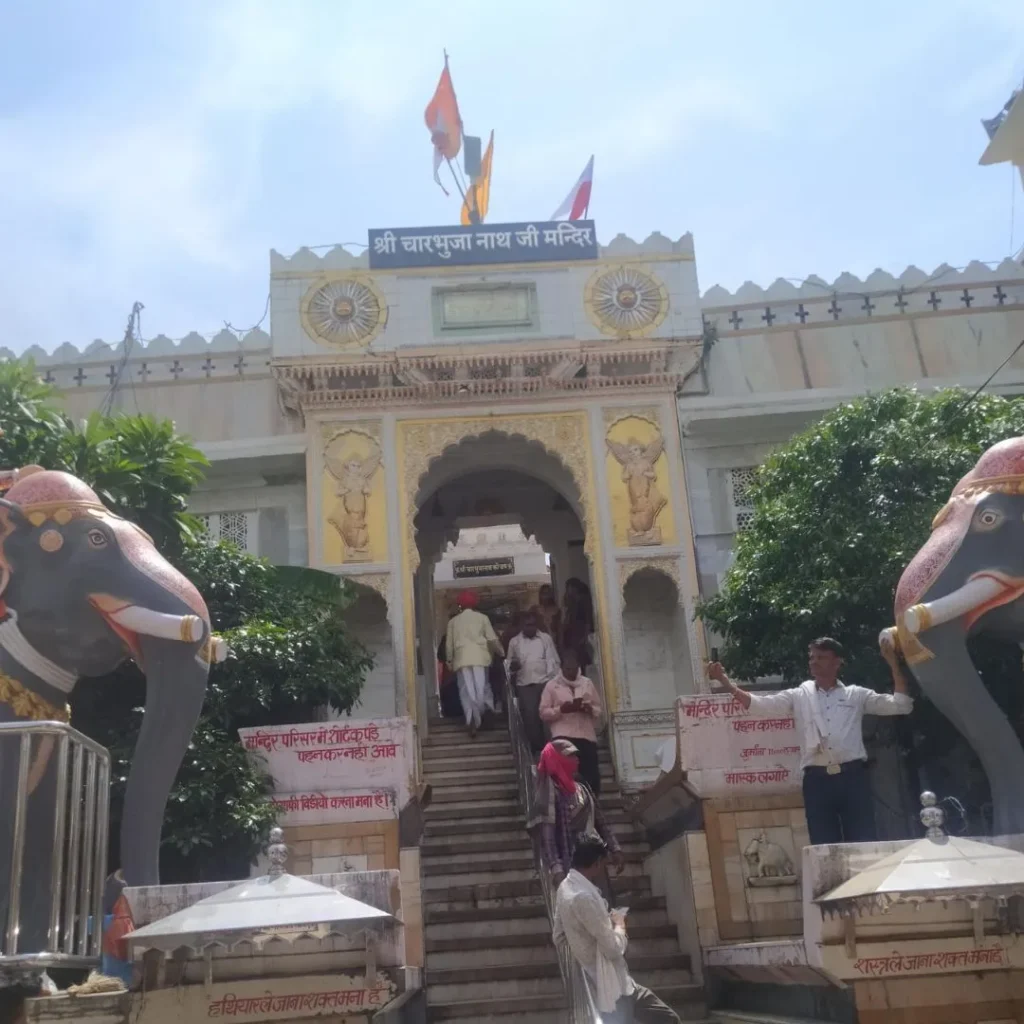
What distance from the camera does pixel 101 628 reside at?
631 cm

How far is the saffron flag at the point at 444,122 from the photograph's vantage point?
A: 1656 cm

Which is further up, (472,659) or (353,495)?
(353,495)

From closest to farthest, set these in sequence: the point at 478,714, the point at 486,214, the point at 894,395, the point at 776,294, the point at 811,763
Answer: the point at 811,763
the point at 894,395
the point at 478,714
the point at 776,294
the point at 486,214

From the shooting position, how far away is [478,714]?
1248 cm

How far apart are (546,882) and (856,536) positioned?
4.22 m

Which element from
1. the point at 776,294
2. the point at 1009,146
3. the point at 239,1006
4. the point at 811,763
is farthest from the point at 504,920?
the point at 1009,146

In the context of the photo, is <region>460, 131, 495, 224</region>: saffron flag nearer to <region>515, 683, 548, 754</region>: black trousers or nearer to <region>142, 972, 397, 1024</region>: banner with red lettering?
<region>515, 683, 548, 754</region>: black trousers

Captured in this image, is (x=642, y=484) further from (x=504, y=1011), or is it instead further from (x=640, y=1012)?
(x=640, y=1012)

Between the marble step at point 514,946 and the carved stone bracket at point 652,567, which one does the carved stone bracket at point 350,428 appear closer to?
the carved stone bracket at point 652,567

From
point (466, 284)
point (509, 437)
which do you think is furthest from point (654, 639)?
point (466, 284)

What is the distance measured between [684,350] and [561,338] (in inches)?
56.8

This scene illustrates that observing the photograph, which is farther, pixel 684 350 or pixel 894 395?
pixel 684 350

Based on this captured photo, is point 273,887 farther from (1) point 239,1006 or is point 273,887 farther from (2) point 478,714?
(2) point 478,714

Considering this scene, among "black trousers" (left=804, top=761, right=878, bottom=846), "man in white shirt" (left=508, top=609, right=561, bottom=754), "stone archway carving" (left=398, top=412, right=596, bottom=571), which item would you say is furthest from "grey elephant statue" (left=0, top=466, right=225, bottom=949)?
"stone archway carving" (left=398, top=412, right=596, bottom=571)
